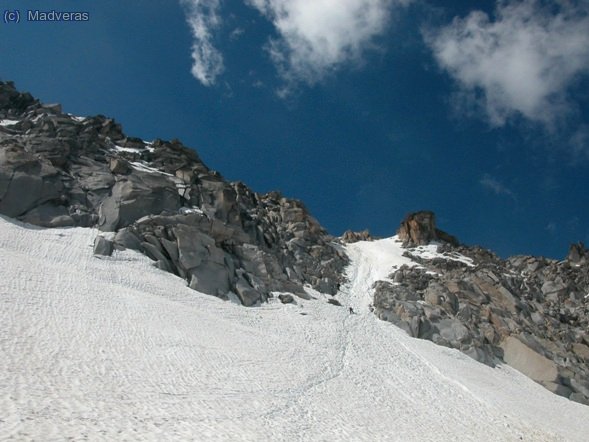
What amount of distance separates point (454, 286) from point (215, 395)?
1677 inches

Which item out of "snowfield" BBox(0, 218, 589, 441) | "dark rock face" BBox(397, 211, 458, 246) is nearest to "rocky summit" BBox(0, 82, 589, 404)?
"snowfield" BBox(0, 218, 589, 441)

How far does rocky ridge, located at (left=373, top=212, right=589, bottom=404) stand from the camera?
145 feet

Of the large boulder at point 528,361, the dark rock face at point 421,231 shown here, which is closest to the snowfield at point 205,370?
the large boulder at point 528,361

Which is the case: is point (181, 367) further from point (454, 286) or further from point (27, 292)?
point (454, 286)

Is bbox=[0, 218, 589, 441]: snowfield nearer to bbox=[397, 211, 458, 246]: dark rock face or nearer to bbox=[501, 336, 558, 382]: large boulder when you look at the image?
bbox=[501, 336, 558, 382]: large boulder

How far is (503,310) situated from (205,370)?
136ft

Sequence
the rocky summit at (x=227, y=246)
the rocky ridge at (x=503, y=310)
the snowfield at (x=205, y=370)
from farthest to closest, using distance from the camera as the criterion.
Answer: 1. the rocky ridge at (x=503, y=310)
2. the rocky summit at (x=227, y=246)
3. the snowfield at (x=205, y=370)

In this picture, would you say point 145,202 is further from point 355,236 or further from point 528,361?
point 355,236

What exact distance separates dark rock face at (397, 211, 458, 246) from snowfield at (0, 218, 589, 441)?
47.4 meters

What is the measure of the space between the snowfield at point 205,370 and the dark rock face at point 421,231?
4743 centimetres

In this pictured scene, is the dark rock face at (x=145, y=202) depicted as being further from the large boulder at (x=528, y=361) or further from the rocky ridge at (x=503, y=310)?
the large boulder at (x=528, y=361)

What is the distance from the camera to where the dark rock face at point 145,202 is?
40.3 meters

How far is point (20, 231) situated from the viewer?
119 feet

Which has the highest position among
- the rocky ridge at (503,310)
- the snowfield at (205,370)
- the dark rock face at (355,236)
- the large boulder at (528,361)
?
A: the dark rock face at (355,236)
